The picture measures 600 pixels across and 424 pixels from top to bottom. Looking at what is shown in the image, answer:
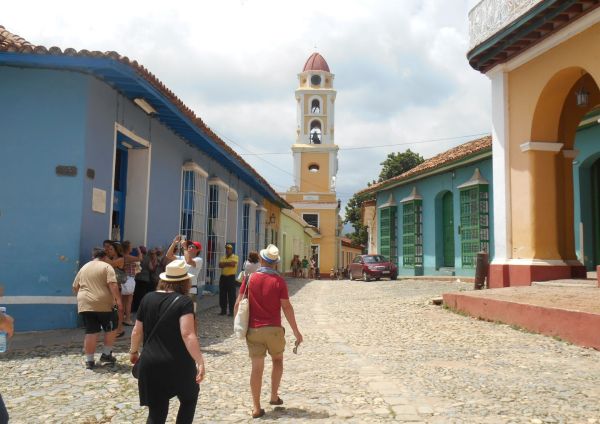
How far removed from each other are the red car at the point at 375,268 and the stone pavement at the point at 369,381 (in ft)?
43.8

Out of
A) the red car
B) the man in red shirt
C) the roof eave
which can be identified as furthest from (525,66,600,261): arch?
the red car

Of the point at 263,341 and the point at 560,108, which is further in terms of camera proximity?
the point at 560,108

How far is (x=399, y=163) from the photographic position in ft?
124

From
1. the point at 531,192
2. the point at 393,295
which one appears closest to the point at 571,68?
the point at 531,192

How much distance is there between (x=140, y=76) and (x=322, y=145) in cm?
3359

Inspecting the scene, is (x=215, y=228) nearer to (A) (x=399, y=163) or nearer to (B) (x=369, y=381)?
(B) (x=369, y=381)

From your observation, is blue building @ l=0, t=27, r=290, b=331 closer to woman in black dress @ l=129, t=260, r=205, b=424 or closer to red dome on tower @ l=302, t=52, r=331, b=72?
woman in black dress @ l=129, t=260, r=205, b=424

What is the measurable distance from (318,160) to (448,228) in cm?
2355

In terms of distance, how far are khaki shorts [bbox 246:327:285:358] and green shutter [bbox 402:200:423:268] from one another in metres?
16.9

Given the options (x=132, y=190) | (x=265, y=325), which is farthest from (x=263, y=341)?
(x=132, y=190)

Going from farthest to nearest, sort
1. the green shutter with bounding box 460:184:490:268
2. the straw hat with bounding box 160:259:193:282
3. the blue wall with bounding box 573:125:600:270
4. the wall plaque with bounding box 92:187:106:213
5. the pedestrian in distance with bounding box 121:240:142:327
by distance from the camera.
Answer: the green shutter with bounding box 460:184:490:268
the blue wall with bounding box 573:125:600:270
the wall plaque with bounding box 92:187:106:213
the pedestrian in distance with bounding box 121:240:142:327
the straw hat with bounding box 160:259:193:282

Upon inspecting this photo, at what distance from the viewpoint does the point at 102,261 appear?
618 cm

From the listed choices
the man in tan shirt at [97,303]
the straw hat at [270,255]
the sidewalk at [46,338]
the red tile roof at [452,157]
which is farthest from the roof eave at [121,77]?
the red tile roof at [452,157]

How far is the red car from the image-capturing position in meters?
21.8
